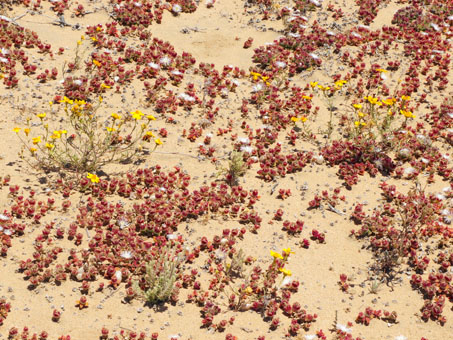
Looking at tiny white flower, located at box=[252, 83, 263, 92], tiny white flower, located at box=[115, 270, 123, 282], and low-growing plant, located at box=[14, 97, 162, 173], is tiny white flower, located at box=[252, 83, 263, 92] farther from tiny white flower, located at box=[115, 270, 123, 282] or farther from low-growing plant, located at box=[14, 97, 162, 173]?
tiny white flower, located at box=[115, 270, 123, 282]

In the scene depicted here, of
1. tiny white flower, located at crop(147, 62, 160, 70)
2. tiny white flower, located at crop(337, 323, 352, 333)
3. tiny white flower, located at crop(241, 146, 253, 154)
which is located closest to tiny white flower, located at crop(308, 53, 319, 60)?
tiny white flower, located at crop(147, 62, 160, 70)

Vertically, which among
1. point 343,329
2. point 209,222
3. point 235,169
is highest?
point 235,169

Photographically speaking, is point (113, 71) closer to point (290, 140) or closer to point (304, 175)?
point (290, 140)

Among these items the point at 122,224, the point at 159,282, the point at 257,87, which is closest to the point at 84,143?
the point at 122,224

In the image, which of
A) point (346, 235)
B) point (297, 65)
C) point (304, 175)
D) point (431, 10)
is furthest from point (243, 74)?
point (431, 10)

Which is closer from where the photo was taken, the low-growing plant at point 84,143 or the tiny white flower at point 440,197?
the low-growing plant at point 84,143

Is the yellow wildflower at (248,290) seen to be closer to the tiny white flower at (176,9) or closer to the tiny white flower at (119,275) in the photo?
the tiny white flower at (119,275)

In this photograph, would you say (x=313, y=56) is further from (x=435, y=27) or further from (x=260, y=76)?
(x=435, y=27)

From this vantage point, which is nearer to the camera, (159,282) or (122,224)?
(159,282)

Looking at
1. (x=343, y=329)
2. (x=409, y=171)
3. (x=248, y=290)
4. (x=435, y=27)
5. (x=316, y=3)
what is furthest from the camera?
(x=316, y=3)

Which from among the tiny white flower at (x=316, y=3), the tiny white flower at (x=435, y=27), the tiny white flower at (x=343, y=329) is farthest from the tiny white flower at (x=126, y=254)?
the tiny white flower at (x=435, y=27)

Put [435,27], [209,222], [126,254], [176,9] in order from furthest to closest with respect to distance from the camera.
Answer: [176,9]
[435,27]
[209,222]
[126,254]
